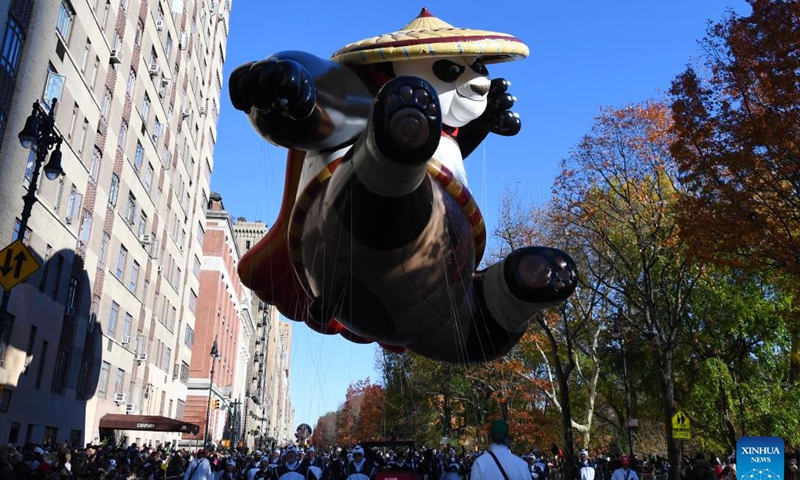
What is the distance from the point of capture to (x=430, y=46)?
6031 millimetres

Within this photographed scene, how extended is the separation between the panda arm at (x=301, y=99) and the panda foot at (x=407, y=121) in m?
0.92

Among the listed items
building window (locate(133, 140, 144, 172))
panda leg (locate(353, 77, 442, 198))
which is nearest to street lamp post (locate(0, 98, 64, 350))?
panda leg (locate(353, 77, 442, 198))

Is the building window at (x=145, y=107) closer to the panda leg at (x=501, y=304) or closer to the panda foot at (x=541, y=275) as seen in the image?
the panda leg at (x=501, y=304)

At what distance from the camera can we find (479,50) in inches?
242

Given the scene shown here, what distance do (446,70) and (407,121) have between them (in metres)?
2.46

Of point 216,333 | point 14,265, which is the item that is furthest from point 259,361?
point 14,265

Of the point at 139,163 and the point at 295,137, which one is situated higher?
the point at 139,163

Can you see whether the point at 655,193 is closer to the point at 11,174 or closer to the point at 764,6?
the point at 764,6

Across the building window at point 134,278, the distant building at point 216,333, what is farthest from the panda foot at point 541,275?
the distant building at point 216,333

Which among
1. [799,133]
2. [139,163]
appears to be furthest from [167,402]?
[799,133]

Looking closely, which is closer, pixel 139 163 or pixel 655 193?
pixel 655 193

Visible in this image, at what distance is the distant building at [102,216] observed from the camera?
20812mm

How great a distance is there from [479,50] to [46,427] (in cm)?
2373

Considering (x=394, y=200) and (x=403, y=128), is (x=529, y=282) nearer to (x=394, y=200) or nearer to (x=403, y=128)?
(x=394, y=200)
